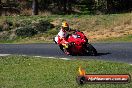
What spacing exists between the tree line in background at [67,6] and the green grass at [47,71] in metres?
28.9

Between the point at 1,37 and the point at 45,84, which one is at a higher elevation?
the point at 45,84

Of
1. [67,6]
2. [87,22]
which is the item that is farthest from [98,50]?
[67,6]

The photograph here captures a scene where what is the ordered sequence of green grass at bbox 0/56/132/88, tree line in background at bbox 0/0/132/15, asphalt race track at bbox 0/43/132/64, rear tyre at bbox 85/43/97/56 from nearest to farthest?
green grass at bbox 0/56/132/88, asphalt race track at bbox 0/43/132/64, rear tyre at bbox 85/43/97/56, tree line in background at bbox 0/0/132/15

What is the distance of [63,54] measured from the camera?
21.8m

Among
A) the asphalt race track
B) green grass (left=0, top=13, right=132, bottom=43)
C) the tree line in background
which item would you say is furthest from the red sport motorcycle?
the tree line in background

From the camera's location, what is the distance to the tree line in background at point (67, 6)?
52719mm

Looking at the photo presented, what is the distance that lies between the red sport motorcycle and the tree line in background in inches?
1044

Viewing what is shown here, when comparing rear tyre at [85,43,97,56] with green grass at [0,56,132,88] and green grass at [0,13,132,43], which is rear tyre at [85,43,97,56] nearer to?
green grass at [0,56,132,88]

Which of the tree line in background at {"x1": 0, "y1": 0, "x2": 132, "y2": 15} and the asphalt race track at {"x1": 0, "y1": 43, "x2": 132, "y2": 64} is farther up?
the asphalt race track at {"x1": 0, "y1": 43, "x2": 132, "y2": 64}

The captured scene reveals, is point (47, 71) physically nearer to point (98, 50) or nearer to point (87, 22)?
point (98, 50)

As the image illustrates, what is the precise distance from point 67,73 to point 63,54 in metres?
5.94

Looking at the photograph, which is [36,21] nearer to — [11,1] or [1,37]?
[1,37]

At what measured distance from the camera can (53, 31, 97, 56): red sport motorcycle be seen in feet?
69.3

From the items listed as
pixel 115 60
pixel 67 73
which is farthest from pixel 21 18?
pixel 67 73
